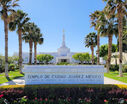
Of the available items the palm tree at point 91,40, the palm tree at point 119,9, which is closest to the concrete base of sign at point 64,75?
the palm tree at point 119,9

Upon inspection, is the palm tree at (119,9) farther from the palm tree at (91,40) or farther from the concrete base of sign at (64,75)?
the palm tree at (91,40)

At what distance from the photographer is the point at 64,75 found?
7.58 m

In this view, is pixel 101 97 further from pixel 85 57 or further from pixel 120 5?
pixel 85 57

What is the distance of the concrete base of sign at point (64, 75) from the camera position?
294 inches

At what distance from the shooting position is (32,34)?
27.2 meters

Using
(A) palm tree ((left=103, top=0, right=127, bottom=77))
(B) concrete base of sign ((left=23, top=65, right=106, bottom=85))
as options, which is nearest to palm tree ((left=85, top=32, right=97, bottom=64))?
(A) palm tree ((left=103, top=0, right=127, bottom=77))

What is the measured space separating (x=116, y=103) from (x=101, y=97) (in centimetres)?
83

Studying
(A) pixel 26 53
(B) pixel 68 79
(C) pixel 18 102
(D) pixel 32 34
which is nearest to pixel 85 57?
(D) pixel 32 34

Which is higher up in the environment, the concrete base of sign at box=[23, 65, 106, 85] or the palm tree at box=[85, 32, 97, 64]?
the palm tree at box=[85, 32, 97, 64]

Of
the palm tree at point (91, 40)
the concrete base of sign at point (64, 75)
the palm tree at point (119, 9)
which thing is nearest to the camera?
the concrete base of sign at point (64, 75)

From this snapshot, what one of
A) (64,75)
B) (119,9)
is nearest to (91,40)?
(119,9)

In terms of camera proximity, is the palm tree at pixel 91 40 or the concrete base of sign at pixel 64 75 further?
the palm tree at pixel 91 40

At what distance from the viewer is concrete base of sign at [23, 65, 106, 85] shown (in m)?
7.47

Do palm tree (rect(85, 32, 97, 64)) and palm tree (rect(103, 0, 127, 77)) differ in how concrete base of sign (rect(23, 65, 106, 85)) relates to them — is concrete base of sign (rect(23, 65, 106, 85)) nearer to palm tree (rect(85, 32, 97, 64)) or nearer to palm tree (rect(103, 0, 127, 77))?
palm tree (rect(103, 0, 127, 77))
